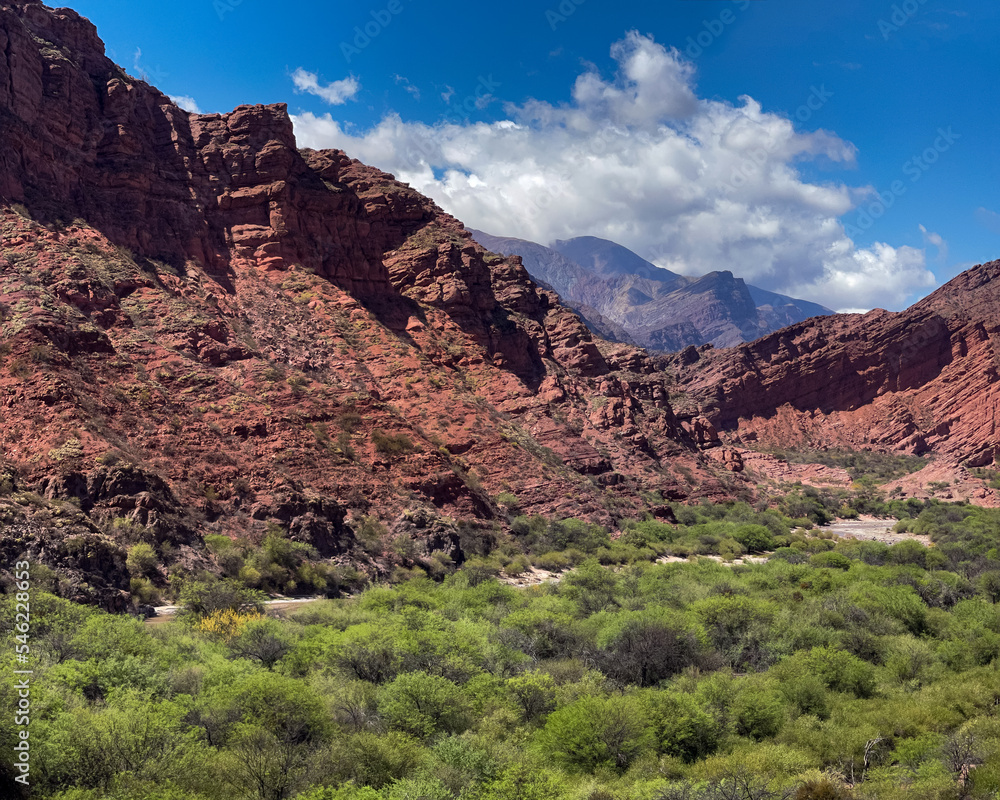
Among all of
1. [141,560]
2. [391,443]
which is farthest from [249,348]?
[141,560]

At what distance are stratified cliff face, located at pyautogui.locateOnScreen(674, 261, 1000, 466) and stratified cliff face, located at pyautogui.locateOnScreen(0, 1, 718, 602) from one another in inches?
1555

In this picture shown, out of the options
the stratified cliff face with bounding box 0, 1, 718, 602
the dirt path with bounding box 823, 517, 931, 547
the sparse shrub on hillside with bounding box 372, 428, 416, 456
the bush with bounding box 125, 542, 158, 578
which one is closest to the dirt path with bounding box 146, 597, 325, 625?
the bush with bounding box 125, 542, 158, 578

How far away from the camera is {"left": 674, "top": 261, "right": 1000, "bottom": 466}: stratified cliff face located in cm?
9826

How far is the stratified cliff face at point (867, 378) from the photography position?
9826 cm

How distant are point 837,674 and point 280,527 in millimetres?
24398

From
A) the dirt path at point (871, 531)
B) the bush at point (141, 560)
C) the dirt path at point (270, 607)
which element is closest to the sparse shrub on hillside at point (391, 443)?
the dirt path at point (270, 607)

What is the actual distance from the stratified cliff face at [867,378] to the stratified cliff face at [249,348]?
3950 cm

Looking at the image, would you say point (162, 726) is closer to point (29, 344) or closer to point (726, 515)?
point (29, 344)

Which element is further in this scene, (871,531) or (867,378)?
(867,378)

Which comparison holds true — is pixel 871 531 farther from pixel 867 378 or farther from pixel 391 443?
pixel 867 378

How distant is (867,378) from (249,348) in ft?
318

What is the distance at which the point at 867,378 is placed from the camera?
350ft

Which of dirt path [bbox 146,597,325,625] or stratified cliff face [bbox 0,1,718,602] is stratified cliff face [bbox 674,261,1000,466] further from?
dirt path [bbox 146,597,325,625]

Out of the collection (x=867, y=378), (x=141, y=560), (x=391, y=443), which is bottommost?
(x=141, y=560)
